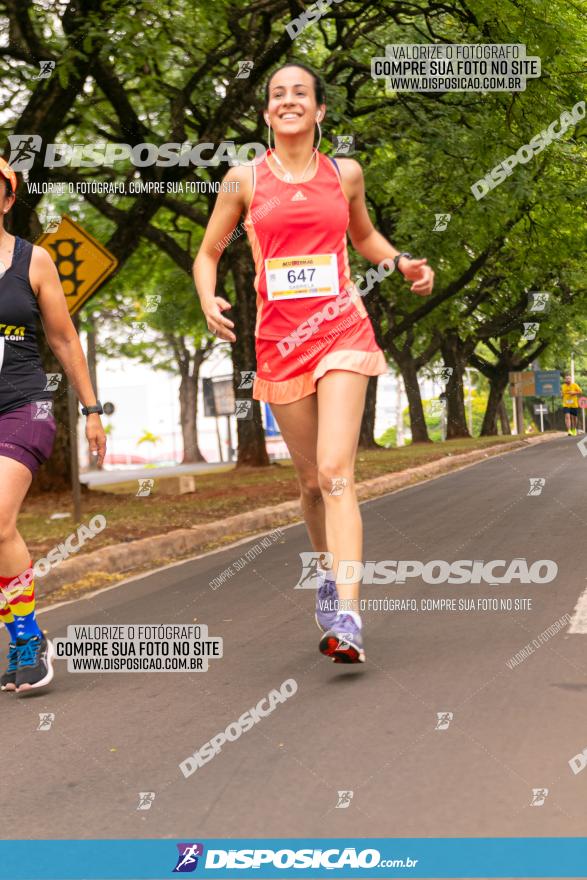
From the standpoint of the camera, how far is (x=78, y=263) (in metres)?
11.2

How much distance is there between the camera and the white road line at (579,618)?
214 inches

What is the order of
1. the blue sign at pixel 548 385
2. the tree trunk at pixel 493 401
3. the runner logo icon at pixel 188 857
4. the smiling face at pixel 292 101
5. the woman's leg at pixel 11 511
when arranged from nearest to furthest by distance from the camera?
the runner logo icon at pixel 188 857 < the woman's leg at pixel 11 511 < the smiling face at pixel 292 101 < the tree trunk at pixel 493 401 < the blue sign at pixel 548 385

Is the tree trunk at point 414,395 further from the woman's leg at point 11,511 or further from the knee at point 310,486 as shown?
the woman's leg at point 11,511

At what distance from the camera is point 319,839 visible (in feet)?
9.94

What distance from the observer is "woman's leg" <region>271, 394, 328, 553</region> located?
16.7 ft

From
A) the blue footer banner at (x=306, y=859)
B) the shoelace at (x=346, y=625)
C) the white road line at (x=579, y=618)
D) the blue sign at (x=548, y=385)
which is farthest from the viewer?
the blue sign at (x=548, y=385)

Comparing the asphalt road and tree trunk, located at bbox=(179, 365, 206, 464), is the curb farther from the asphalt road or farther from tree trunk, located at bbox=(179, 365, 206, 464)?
tree trunk, located at bbox=(179, 365, 206, 464)

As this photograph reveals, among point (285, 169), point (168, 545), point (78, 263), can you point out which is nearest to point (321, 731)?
point (285, 169)

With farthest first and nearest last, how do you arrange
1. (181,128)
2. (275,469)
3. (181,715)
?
1. (275,469)
2. (181,128)
3. (181,715)

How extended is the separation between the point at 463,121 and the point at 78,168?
232 inches

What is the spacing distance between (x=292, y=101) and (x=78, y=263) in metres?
6.60

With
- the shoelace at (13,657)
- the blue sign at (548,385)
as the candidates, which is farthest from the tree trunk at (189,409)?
the shoelace at (13,657)

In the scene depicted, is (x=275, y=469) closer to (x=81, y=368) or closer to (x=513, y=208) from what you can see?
(x=513, y=208)

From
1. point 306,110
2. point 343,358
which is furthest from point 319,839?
point 306,110
